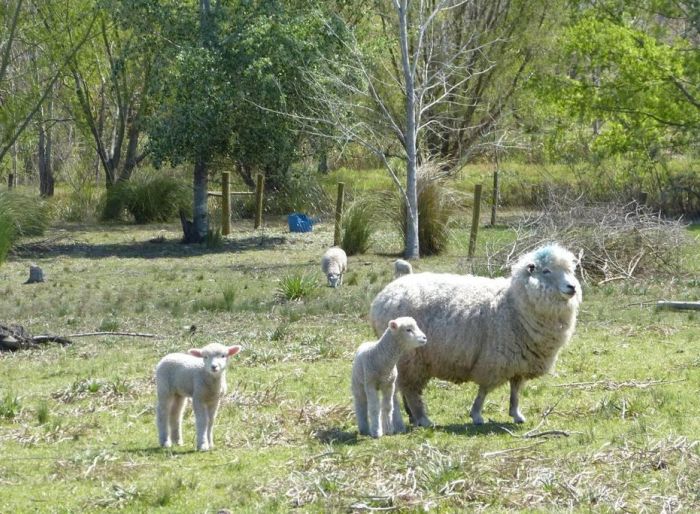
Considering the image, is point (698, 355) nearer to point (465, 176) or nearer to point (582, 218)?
point (582, 218)

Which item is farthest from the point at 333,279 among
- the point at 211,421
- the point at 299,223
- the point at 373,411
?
the point at 299,223

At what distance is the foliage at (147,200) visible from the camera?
34.0 meters

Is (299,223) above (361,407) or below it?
above

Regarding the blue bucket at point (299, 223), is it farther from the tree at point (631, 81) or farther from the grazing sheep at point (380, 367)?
the grazing sheep at point (380, 367)

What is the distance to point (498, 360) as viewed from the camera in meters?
9.92

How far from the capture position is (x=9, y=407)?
1052 centimetres

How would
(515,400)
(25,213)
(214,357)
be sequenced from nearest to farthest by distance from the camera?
(214,357) < (515,400) < (25,213)

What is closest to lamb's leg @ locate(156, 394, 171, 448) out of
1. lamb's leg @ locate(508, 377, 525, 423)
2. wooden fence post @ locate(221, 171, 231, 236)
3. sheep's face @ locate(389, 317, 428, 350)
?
sheep's face @ locate(389, 317, 428, 350)

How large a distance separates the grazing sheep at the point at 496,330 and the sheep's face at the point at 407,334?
70 centimetres

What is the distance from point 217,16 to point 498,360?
69.3 feet

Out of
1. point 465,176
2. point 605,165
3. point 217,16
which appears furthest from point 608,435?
point 465,176

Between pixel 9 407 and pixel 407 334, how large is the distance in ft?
12.2

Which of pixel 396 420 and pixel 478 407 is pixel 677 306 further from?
pixel 396 420

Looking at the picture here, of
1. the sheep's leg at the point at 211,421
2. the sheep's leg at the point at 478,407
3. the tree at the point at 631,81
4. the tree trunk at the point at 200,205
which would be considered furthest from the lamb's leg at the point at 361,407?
the tree at the point at 631,81
